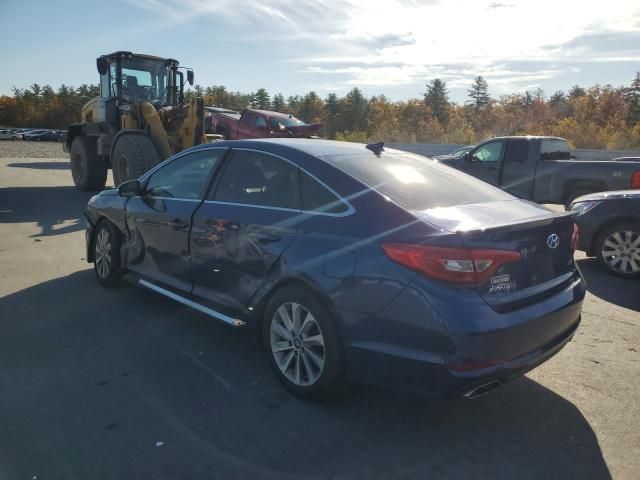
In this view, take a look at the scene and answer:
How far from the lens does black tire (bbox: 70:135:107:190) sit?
13188 mm

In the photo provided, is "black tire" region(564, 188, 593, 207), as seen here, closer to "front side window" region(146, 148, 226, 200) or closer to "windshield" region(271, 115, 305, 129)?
"front side window" region(146, 148, 226, 200)

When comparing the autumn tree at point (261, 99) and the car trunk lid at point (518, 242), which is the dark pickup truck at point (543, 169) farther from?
the autumn tree at point (261, 99)

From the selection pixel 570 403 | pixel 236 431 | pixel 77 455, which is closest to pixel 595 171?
pixel 570 403

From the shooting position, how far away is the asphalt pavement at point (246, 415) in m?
2.67

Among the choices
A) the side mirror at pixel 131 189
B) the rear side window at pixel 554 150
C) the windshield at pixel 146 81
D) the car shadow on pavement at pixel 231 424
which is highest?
the windshield at pixel 146 81

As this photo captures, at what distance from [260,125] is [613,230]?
1268cm

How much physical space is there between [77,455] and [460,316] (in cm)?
210

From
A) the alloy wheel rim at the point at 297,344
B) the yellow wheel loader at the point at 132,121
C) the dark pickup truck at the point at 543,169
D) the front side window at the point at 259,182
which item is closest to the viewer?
the alloy wheel rim at the point at 297,344

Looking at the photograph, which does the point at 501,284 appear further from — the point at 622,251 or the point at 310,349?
the point at 622,251

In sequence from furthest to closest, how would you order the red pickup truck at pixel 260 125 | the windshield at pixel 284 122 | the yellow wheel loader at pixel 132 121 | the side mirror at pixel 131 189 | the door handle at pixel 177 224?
the windshield at pixel 284 122, the red pickup truck at pixel 260 125, the yellow wheel loader at pixel 132 121, the side mirror at pixel 131 189, the door handle at pixel 177 224

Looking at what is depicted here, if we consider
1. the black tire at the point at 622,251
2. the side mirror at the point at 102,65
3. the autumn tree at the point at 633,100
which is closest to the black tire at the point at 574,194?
the black tire at the point at 622,251

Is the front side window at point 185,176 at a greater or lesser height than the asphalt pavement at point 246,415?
greater

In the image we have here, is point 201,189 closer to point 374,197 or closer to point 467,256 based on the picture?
point 374,197

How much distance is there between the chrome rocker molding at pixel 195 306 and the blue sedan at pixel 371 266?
0.7 inches
